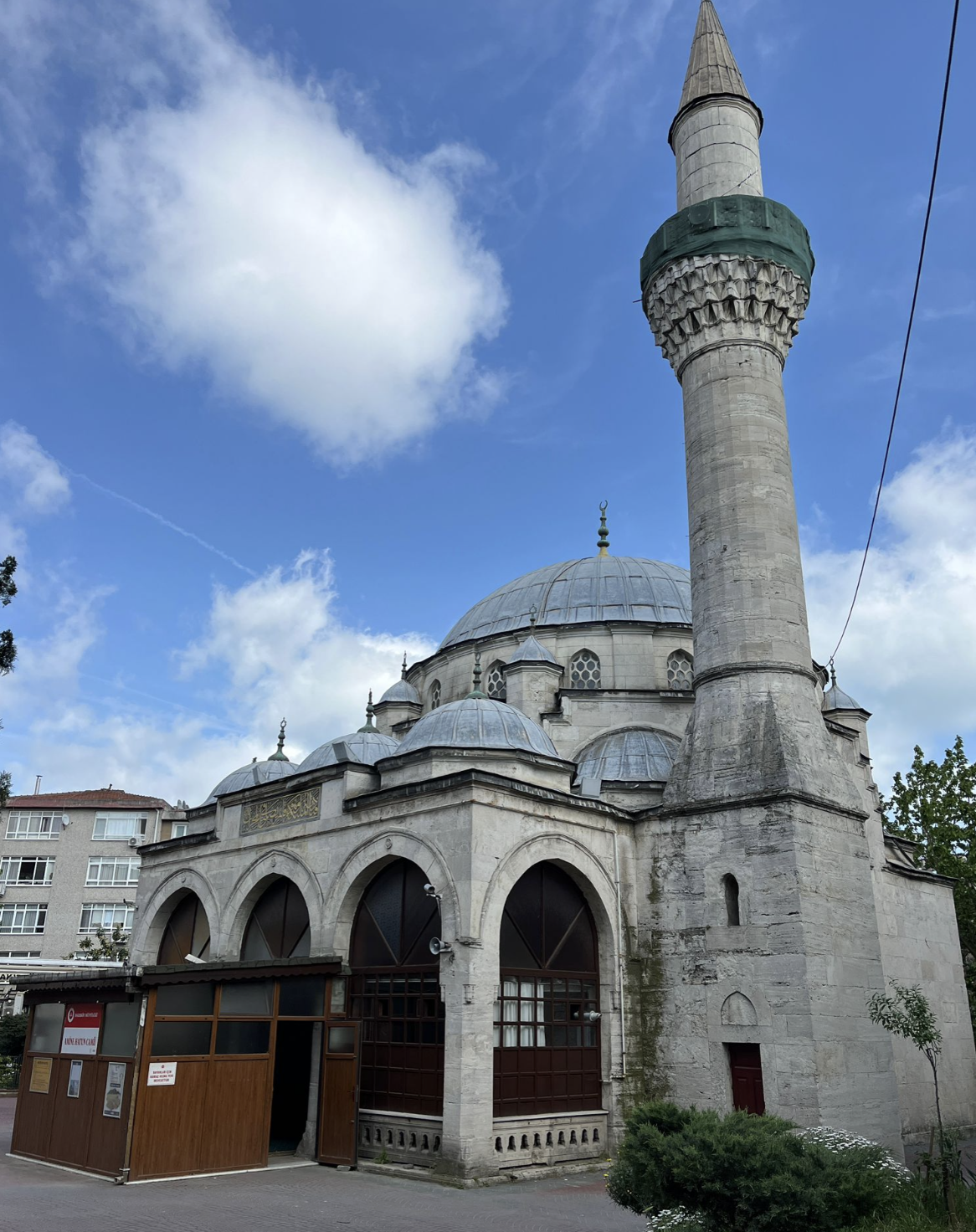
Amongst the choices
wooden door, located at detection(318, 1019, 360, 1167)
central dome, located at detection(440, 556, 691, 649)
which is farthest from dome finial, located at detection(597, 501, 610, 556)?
wooden door, located at detection(318, 1019, 360, 1167)

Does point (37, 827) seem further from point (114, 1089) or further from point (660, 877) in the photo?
point (660, 877)

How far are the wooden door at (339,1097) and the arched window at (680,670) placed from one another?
10489 mm

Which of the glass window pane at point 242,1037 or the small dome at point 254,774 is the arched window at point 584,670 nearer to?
the small dome at point 254,774

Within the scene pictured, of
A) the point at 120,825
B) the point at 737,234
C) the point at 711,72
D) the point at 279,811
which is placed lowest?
the point at 279,811

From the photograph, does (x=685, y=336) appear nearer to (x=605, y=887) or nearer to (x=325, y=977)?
(x=605, y=887)

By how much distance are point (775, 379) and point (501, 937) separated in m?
10.1

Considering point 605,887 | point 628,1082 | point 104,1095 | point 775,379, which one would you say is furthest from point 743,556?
point 104,1095

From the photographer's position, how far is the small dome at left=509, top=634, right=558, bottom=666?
20594 millimetres

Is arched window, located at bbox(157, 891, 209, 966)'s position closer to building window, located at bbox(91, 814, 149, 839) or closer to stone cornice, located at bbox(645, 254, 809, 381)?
stone cornice, located at bbox(645, 254, 809, 381)

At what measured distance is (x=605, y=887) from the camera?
1498 centimetres

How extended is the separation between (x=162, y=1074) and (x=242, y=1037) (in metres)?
1.15

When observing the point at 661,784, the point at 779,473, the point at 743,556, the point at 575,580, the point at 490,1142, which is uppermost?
the point at 575,580

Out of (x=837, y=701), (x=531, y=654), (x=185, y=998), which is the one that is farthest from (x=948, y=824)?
(x=185, y=998)

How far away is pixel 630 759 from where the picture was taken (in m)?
18.3
